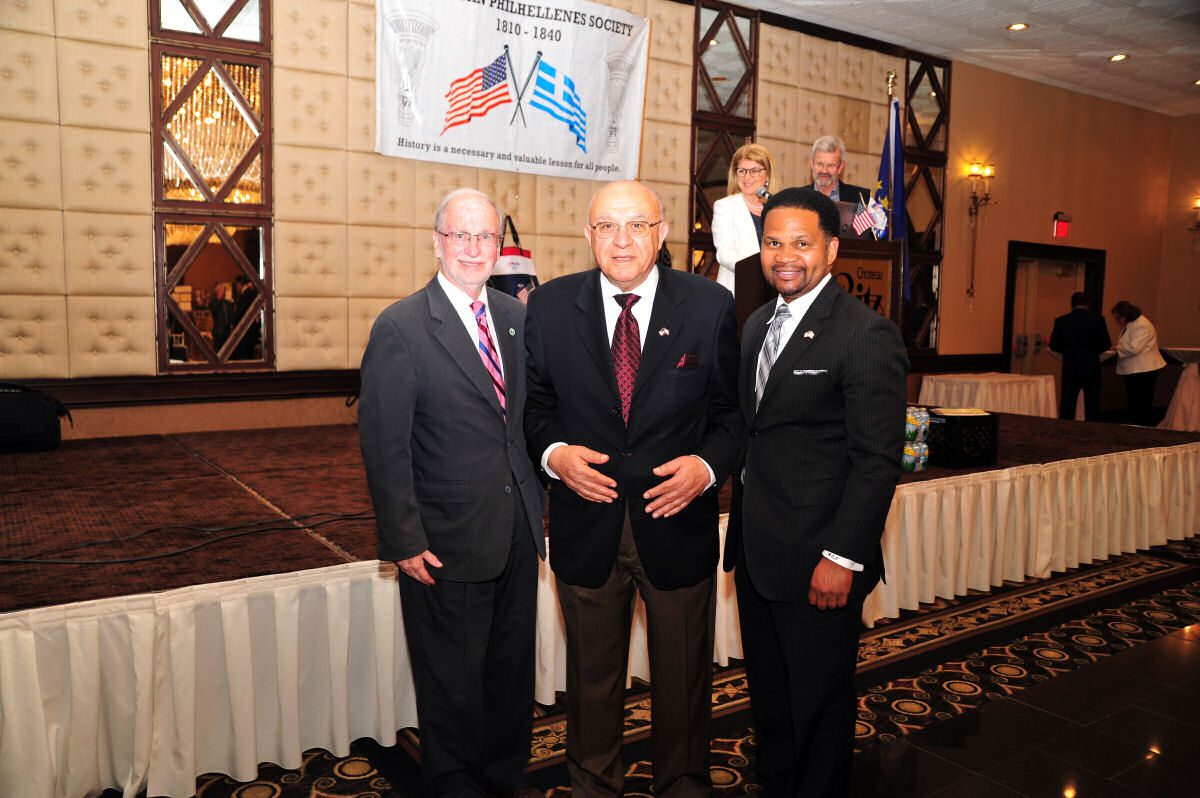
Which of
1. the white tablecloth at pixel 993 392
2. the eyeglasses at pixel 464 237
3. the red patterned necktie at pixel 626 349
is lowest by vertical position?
the white tablecloth at pixel 993 392

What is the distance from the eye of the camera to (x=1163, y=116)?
36.3 ft

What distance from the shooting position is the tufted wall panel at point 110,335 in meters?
5.05

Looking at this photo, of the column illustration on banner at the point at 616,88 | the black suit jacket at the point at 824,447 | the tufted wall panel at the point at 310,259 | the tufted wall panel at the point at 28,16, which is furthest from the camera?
the column illustration on banner at the point at 616,88

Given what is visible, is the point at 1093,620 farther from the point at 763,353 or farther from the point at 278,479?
the point at 278,479

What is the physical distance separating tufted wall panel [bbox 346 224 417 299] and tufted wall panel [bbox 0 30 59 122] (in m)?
1.81

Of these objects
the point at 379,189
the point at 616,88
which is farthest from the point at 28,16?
the point at 616,88

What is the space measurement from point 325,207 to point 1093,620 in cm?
502

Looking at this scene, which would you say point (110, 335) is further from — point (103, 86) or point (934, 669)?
point (934, 669)

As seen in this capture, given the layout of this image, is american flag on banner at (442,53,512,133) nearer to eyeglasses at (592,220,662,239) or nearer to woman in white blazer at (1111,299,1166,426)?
eyeglasses at (592,220,662,239)

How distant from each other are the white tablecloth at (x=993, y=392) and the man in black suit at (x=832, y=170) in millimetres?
4960

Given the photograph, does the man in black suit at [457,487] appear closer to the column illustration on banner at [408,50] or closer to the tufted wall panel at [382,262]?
the tufted wall panel at [382,262]

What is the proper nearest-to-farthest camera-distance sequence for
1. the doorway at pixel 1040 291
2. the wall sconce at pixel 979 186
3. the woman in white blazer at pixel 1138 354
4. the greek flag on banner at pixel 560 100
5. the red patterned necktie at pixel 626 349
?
the red patterned necktie at pixel 626 349 < the greek flag on banner at pixel 560 100 < the woman in white blazer at pixel 1138 354 < the wall sconce at pixel 979 186 < the doorway at pixel 1040 291

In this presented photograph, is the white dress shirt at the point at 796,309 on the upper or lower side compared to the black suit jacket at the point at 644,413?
upper

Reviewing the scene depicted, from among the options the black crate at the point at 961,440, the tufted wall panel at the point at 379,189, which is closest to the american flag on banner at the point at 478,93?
the tufted wall panel at the point at 379,189
